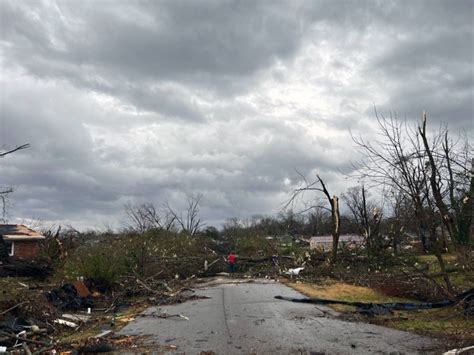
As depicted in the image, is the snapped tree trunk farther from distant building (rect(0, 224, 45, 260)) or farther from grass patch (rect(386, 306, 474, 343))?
distant building (rect(0, 224, 45, 260))

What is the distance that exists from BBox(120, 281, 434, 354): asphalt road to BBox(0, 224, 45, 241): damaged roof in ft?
99.3

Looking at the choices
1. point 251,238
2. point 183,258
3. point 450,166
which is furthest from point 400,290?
point 251,238

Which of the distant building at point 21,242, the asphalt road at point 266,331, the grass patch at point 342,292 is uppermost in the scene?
the distant building at point 21,242

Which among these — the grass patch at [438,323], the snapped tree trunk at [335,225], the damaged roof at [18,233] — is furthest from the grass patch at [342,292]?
the damaged roof at [18,233]

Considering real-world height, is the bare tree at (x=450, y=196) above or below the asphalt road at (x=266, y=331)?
above

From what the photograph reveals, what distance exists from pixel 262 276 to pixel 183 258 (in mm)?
4091

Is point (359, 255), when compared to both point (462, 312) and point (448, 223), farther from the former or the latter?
point (462, 312)

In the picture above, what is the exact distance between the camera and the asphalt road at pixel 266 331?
330 inches

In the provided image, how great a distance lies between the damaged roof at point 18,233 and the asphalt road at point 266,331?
1192 inches

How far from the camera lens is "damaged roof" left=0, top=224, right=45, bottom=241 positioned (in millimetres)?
40444

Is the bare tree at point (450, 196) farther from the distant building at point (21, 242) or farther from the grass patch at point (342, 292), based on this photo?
the distant building at point (21, 242)

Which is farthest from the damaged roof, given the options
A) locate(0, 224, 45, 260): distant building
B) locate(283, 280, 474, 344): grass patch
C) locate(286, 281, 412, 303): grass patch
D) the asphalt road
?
locate(283, 280, 474, 344): grass patch

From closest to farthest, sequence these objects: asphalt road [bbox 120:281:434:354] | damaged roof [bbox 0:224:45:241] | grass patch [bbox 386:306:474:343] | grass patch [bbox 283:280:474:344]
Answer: asphalt road [bbox 120:281:434:354], grass patch [bbox 386:306:474:343], grass patch [bbox 283:280:474:344], damaged roof [bbox 0:224:45:241]

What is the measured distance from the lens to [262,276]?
25.0 m
